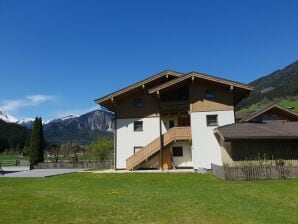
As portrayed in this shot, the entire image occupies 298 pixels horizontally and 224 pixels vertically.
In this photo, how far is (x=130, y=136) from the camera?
33531 millimetres

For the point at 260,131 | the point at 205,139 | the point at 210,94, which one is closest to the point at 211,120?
the point at 205,139

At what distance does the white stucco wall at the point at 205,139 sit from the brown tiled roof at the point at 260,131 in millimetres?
3732

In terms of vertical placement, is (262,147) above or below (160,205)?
above

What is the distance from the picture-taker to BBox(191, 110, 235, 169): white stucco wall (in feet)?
97.3

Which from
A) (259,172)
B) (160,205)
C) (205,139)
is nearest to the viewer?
(160,205)

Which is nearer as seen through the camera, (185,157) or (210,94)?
(210,94)

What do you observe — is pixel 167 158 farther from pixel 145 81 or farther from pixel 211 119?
pixel 145 81

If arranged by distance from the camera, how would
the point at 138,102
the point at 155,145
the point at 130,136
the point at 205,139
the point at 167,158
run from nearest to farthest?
the point at 205,139 → the point at 155,145 → the point at 167,158 → the point at 130,136 → the point at 138,102

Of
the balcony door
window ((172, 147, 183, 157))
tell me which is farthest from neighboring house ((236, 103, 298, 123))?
window ((172, 147, 183, 157))

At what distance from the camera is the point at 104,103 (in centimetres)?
3409

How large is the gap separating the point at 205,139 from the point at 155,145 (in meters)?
4.81

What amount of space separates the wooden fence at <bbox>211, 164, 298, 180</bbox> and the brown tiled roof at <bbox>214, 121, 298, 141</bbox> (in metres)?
2.94

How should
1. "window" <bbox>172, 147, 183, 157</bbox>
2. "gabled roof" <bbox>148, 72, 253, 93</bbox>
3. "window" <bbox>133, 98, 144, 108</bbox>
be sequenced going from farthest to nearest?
"window" <bbox>133, 98, 144, 108</bbox> < "window" <bbox>172, 147, 183, 157</bbox> < "gabled roof" <bbox>148, 72, 253, 93</bbox>

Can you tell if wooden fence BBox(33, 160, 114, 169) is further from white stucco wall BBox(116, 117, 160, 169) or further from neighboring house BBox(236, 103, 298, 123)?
neighboring house BBox(236, 103, 298, 123)
